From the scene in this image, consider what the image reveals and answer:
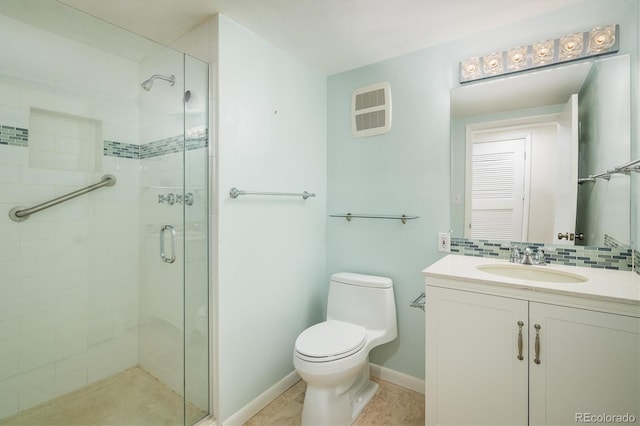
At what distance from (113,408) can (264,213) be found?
1385 mm

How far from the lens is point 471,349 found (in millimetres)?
1276

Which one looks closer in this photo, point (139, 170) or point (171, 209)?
point (171, 209)

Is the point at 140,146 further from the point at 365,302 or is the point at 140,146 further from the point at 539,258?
the point at 539,258

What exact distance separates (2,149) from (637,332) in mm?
2810

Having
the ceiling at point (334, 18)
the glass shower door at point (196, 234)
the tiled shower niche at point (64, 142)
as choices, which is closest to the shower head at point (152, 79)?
the glass shower door at point (196, 234)

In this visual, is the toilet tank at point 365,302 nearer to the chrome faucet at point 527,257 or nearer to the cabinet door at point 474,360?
the cabinet door at point 474,360

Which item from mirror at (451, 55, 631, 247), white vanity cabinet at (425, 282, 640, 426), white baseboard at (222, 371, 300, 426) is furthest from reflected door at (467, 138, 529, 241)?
white baseboard at (222, 371, 300, 426)

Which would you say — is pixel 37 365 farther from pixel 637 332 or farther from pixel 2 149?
pixel 637 332

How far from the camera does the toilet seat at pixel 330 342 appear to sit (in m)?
1.45

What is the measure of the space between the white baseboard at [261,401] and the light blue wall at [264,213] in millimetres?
31

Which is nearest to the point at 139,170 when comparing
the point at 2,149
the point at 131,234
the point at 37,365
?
the point at 131,234

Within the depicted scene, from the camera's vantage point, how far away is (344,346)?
59.6 inches

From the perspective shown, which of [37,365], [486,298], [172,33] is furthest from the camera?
[172,33]

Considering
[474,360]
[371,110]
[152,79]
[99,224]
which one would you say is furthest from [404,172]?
[99,224]
